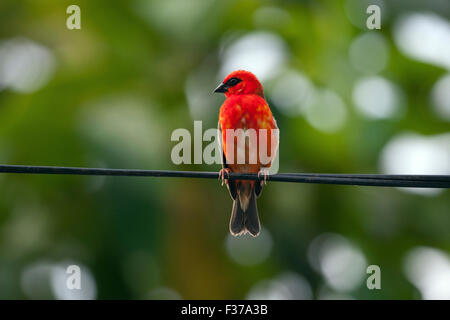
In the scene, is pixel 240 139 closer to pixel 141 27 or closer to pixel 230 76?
pixel 230 76

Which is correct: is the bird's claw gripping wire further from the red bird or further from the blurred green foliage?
the blurred green foliage

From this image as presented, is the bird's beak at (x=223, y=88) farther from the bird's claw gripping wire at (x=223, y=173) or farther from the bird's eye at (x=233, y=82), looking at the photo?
the bird's claw gripping wire at (x=223, y=173)

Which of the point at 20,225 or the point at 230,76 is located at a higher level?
the point at 230,76

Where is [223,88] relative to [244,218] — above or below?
above

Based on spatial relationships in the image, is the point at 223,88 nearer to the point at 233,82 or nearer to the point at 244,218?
the point at 233,82

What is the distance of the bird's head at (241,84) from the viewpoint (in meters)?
5.07

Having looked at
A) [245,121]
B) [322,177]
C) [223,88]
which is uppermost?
[223,88]

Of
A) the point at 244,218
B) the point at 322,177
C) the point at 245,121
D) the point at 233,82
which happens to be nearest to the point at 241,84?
the point at 233,82

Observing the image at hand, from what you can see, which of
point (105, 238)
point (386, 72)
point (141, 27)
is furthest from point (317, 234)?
point (141, 27)

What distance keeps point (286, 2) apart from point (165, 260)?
288 cm

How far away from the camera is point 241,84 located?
5.07 metres

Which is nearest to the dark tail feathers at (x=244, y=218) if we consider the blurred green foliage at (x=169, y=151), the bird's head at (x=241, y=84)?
the blurred green foliage at (x=169, y=151)

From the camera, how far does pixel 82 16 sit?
257 inches

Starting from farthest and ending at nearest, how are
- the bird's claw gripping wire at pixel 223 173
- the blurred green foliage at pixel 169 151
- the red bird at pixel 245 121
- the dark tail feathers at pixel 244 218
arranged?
the blurred green foliage at pixel 169 151, the dark tail feathers at pixel 244 218, the red bird at pixel 245 121, the bird's claw gripping wire at pixel 223 173
